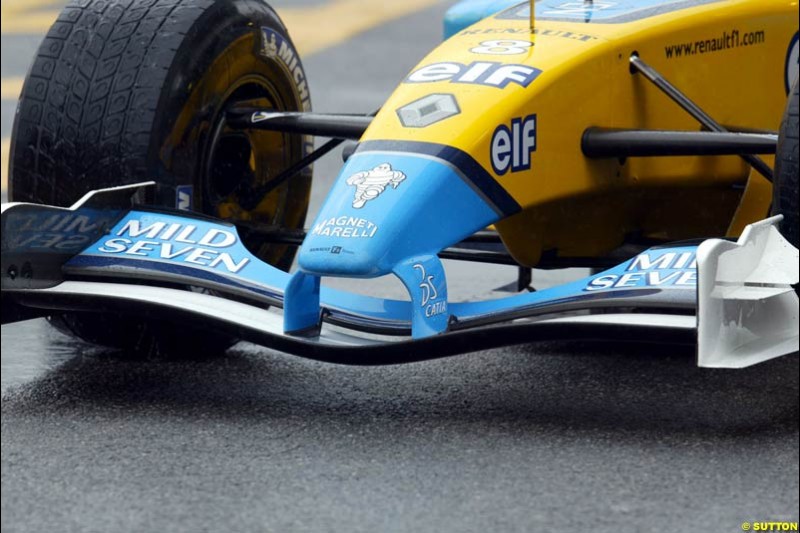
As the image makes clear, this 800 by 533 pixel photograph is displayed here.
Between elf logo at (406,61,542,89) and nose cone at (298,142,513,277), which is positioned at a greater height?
elf logo at (406,61,542,89)

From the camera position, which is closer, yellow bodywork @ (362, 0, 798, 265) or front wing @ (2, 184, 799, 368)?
front wing @ (2, 184, 799, 368)

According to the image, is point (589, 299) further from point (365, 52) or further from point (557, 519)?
point (365, 52)

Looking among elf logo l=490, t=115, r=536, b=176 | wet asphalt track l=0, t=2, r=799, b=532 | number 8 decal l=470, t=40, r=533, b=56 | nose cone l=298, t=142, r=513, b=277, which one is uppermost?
number 8 decal l=470, t=40, r=533, b=56

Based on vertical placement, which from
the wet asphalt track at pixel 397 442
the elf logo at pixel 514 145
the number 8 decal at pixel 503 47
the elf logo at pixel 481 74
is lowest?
the wet asphalt track at pixel 397 442

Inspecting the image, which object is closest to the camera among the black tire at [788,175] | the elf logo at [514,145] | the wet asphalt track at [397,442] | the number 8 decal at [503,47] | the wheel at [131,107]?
the wet asphalt track at [397,442]

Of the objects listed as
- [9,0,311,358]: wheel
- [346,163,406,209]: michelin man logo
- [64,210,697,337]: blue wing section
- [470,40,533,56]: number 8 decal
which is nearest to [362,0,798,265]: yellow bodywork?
[470,40,533,56]: number 8 decal

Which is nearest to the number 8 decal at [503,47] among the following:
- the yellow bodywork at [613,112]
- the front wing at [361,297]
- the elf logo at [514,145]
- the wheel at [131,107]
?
the yellow bodywork at [613,112]

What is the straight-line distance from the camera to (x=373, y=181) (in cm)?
416

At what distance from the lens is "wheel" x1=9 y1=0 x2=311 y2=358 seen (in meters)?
4.86

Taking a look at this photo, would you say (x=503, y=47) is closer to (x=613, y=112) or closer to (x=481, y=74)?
(x=481, y=74)

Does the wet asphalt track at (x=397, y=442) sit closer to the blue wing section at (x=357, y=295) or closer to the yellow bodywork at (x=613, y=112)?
the blue wing section at (x=357, y=295)

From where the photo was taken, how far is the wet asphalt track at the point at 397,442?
3.41 meters

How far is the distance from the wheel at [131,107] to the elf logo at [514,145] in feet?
3.93

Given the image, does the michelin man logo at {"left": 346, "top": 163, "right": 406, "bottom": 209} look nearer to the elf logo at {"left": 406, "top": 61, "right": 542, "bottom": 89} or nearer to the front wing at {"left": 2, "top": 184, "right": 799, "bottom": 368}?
the front wing at {"left": 2, "top": 184, "right": 799, "bottom": 368}
